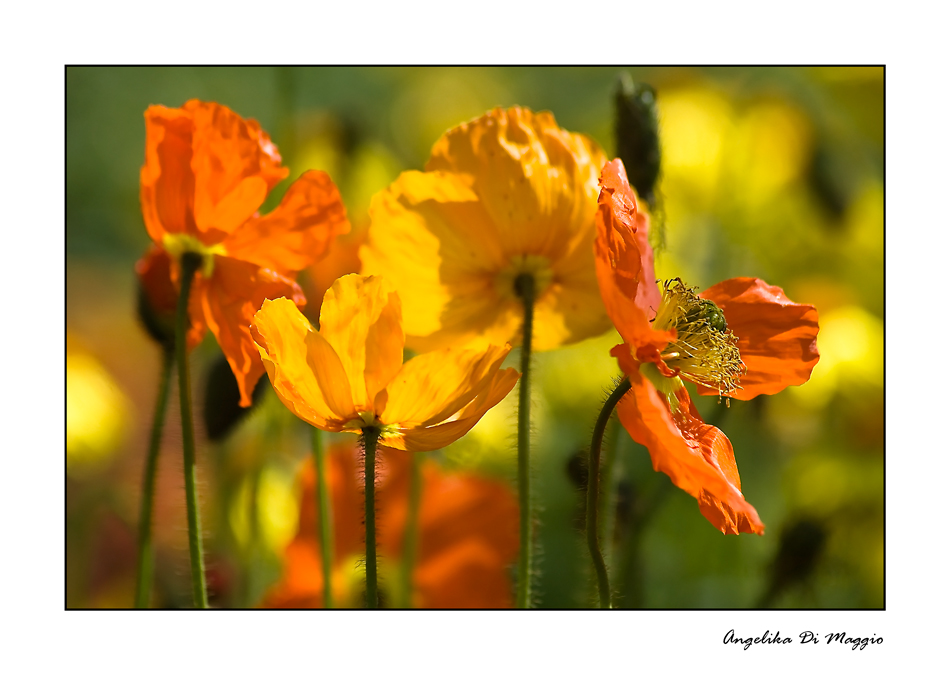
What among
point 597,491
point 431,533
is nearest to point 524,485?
point 597,491

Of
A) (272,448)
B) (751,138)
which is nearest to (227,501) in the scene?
(272,448)

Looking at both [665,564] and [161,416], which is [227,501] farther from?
[665,564]

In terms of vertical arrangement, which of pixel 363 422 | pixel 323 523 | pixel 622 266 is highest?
pixel 622 266

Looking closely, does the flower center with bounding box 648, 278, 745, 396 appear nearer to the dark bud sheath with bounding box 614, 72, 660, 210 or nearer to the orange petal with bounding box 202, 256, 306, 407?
the dark bud sheath with bounding box 614, 72, 660, 210

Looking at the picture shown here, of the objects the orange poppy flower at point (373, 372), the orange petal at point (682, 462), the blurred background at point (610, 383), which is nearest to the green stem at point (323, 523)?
the blurred background at point (610, 383)

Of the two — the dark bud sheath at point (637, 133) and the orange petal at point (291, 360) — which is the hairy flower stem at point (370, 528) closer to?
the orange petal at point (291, 360)

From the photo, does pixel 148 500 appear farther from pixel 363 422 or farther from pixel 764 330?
pixel 764 330

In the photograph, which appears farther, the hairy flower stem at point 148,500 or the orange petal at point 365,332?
the hairy flower stem at point 148,500
